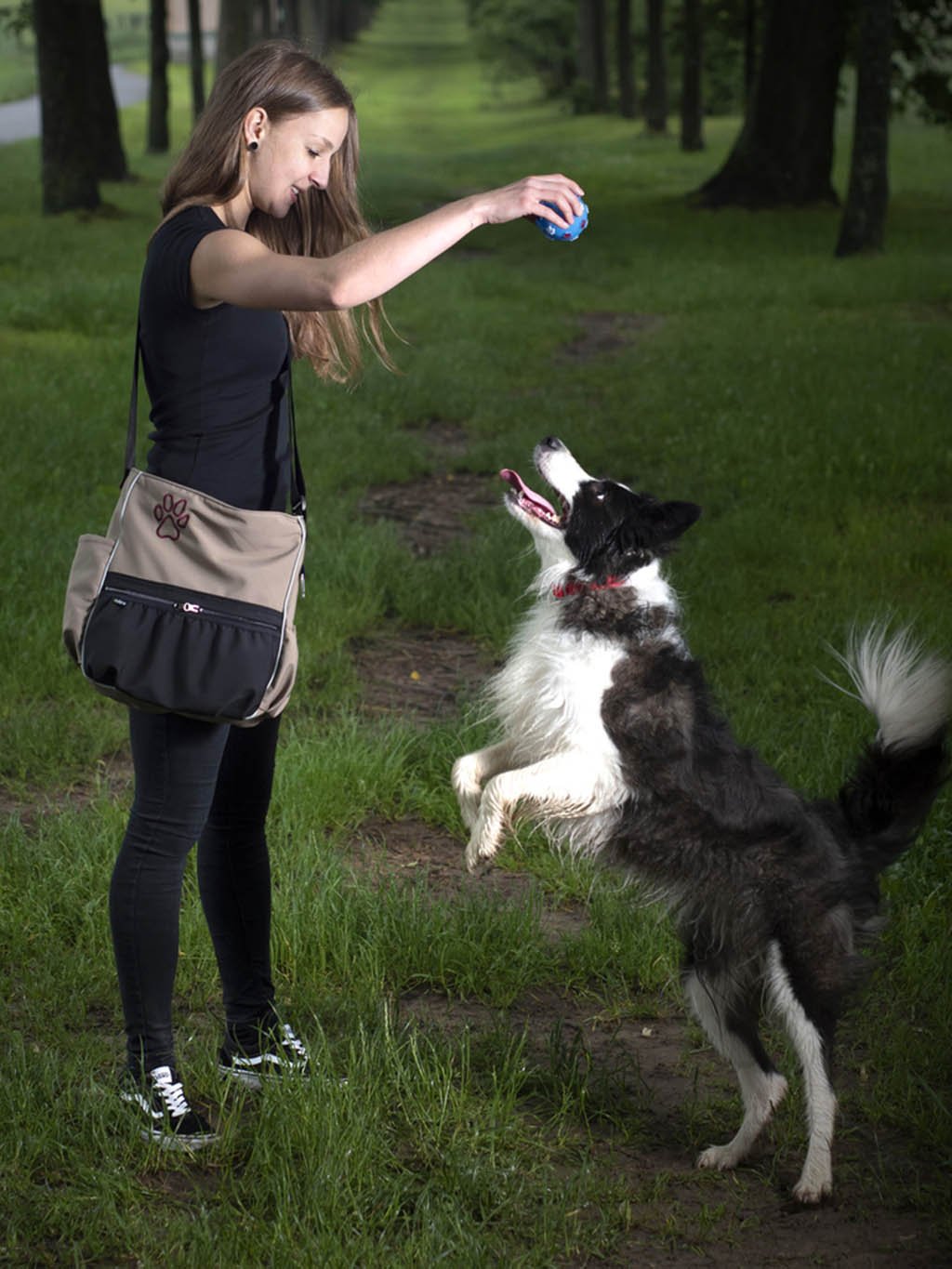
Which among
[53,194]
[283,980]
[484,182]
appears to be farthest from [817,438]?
[484,182]

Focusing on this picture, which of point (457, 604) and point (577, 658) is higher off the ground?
point (577, 658)

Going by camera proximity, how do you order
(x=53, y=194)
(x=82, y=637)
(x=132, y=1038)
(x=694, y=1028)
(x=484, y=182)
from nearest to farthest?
(x=82, y=637) < (x=132, y=1038) < (x=694, y=1028) < (x=53, y=194) < (x=484, y=182)

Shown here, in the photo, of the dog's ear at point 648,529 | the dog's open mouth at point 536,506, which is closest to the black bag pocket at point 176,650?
the dog's open mouth at point 536,506

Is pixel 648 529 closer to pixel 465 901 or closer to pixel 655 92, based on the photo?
pixel 465 901

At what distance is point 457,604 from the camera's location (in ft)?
24.9

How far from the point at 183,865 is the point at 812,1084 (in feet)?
5.37

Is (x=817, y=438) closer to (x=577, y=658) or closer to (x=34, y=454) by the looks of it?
(x=34, y=454)

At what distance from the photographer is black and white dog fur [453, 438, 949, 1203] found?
3598 millimetres

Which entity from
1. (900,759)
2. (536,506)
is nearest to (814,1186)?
(900,759)

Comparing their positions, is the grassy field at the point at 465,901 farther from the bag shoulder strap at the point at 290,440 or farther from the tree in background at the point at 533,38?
the tree in background at the point at 533,38

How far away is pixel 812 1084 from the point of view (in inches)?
138

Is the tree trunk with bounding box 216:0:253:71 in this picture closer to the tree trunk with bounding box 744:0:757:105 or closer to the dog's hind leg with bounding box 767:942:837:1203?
the tree trunk with bounding box 744:0:757:105

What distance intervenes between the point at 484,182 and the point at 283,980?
2802cm

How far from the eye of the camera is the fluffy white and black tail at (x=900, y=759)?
3803mm
